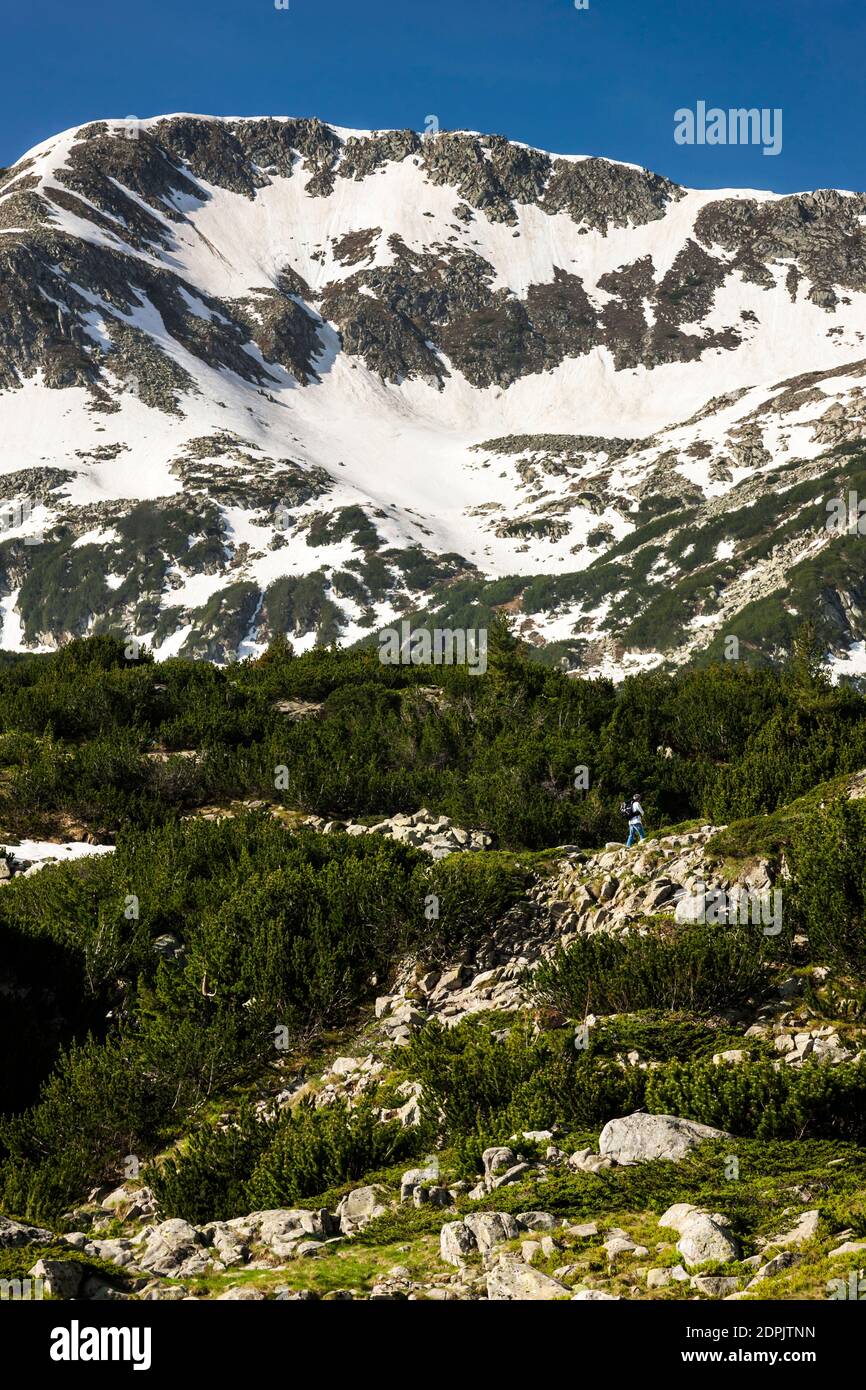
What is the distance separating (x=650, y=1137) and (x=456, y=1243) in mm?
2023

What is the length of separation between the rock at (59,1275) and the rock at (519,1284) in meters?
2.51

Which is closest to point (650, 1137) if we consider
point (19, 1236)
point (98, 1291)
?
point (98, 1291)

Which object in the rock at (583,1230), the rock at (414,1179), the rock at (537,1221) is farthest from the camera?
the rock at (414,1179)

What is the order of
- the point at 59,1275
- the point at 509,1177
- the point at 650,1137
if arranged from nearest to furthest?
1. the point at 59,1275
2. the point at 509,1177
3. the point at 650,1137

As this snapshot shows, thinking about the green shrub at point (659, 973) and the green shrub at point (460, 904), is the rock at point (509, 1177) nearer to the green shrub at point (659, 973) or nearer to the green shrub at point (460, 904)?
the green shrub at point (659, 973)

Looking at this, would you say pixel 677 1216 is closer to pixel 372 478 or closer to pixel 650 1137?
pixel 650 1137

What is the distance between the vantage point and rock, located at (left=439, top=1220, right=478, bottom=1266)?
20.3 feet

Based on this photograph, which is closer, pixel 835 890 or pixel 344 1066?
pixel 835 890

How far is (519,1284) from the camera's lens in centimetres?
550

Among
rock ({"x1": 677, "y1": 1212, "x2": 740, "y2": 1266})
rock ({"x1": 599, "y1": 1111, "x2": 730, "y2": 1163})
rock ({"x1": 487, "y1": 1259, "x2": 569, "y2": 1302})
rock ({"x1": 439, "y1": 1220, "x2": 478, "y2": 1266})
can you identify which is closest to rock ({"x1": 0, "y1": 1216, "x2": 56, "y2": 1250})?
rock ({"x1": 439, "y1": 1220, "x2": 478, "y2": 1266})

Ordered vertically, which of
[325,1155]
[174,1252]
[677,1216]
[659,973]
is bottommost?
[174,1252]

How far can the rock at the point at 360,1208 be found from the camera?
7.39 metres

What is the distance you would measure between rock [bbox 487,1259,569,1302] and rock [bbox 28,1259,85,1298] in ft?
8.23

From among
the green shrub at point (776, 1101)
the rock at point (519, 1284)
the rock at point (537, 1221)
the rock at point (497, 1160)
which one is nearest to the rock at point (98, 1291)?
the rock at point (519, 1284)
